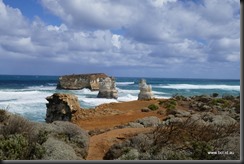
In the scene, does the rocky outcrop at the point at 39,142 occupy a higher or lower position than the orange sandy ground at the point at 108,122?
higher

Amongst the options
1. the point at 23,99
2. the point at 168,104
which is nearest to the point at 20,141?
the point at 168,104

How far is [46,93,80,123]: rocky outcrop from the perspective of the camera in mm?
19812

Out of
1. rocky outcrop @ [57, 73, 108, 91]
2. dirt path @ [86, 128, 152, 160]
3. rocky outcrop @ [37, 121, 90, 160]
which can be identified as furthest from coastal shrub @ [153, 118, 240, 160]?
rocky outcrop @ [57, 73, 108, 91]

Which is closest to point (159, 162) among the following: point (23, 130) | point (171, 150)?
point (171, 150)

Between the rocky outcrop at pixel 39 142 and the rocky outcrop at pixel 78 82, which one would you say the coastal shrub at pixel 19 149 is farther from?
the rocky outcrop at pixel 78 82

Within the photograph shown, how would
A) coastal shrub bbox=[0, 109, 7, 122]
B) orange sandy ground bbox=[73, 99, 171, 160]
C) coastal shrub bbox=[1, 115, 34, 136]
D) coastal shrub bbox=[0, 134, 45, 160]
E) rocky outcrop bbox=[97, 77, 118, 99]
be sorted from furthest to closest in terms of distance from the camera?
rocky outcrop bbox=[97, 77, 118, 99]
coastal shrub bbox=[0, 109, 7, 122]
orange sandy ground bbox=[73, 99, 171, 160]
coastal shrub bbox=[1, 115, 34, 136]
coastal shrub bbox=[0, 134, 45, 160]

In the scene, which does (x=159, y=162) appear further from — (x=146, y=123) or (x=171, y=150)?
(x=146, y=123)

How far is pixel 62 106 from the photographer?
65.5ft

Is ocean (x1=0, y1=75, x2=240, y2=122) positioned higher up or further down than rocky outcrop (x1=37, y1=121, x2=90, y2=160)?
further down

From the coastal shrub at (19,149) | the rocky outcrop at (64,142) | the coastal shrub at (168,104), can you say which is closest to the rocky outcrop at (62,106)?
the coastal shrub at (168,104)

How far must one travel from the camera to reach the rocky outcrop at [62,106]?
780 inches

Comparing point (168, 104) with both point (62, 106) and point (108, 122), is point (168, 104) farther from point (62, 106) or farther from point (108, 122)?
point (62, 106)

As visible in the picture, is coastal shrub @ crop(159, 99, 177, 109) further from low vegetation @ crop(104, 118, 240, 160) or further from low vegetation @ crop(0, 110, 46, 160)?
low vegetation @ crop(0, 110, 46, 160)

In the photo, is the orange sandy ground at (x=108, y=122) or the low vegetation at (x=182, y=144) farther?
the orange sandy ground at (x=108, y=122)
